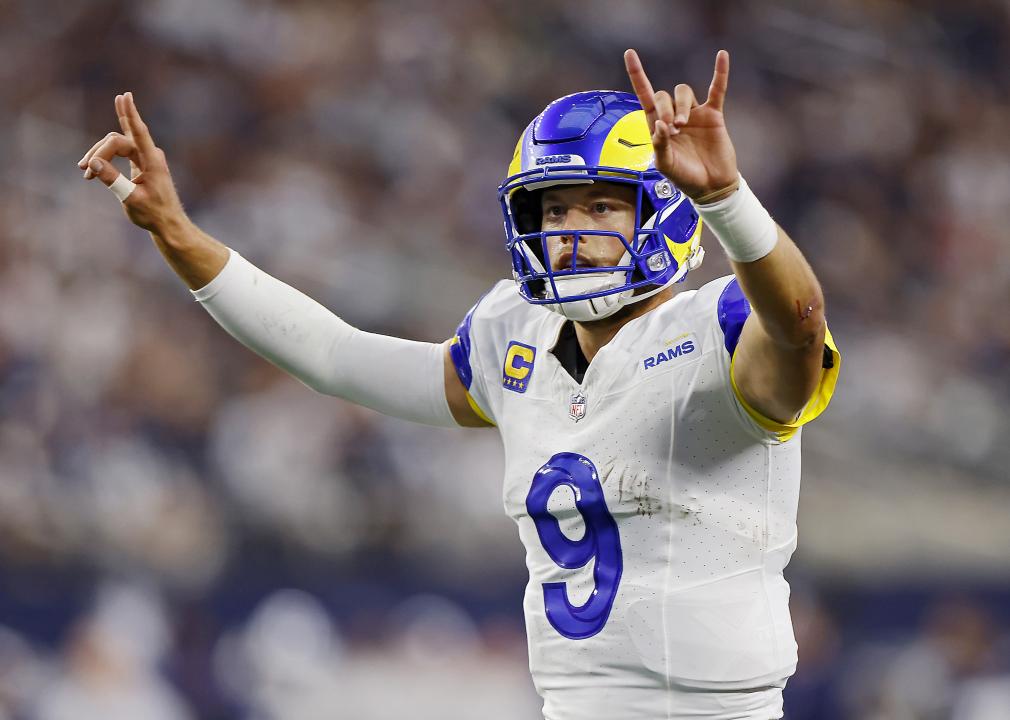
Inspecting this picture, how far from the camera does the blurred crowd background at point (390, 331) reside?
4445 mm

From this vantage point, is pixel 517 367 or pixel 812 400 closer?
pixel 812 400

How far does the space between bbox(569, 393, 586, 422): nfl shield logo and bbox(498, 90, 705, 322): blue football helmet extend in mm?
126

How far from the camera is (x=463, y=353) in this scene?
7.97ft

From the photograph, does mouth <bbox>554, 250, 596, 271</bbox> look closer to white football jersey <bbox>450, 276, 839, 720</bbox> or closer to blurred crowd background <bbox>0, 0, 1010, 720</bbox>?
white football jersey <bbox>450, 276, 839, 720</bbox>

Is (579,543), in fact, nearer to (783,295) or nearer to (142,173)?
(783,295)

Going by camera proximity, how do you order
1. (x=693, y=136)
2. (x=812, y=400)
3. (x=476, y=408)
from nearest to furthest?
(x=693, y=136), (x=812, y=400), (x=476, y=408)

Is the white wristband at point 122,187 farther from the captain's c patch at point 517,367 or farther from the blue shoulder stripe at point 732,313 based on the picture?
the blue shoulder stripe at point 732,313

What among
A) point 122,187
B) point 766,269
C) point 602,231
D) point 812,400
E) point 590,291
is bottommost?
point 812,400

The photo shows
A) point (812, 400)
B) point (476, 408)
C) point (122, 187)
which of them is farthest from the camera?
point (476, 408)

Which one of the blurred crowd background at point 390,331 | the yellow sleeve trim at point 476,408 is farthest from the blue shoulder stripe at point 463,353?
the blurred crowd background at point 390,331

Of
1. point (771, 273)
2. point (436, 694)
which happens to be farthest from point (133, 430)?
point (771, 273)

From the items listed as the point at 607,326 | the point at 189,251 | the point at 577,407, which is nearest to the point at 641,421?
the point at 577,407

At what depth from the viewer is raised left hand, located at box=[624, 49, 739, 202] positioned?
1745 millimetres

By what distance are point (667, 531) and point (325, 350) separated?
30.6 inches
